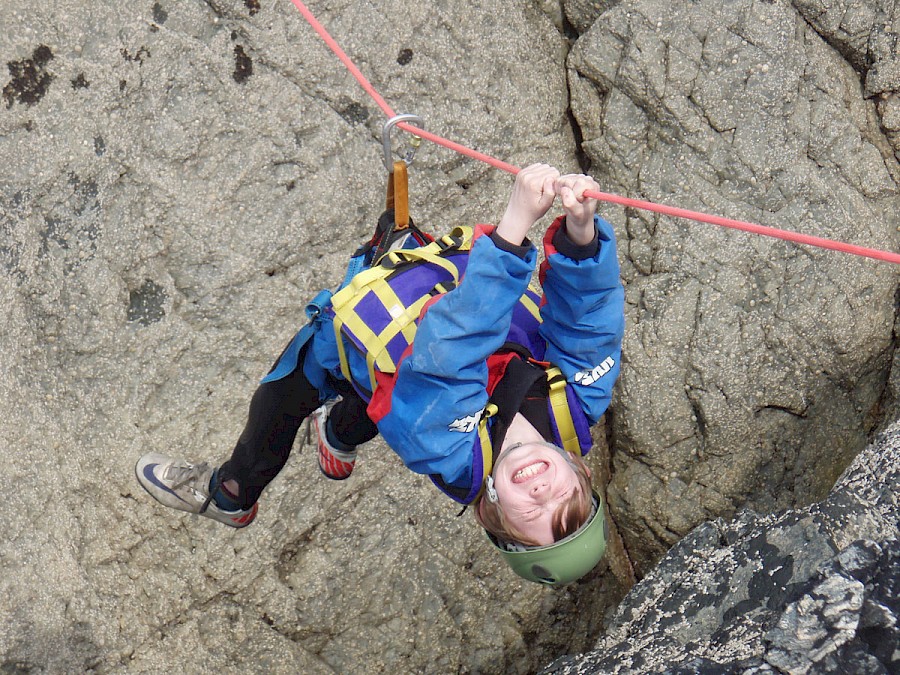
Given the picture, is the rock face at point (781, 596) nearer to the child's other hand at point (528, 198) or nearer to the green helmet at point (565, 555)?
the green helmet at point (565, 555)

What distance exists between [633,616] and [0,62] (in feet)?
11.1

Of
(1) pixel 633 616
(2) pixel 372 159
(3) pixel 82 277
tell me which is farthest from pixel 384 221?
(1) pixel 633 616

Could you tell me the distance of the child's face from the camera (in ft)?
9.55

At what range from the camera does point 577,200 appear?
8.20 ft

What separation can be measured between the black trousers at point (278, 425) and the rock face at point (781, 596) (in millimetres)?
1265

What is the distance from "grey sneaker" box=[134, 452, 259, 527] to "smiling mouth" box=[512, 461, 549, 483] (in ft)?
4.95

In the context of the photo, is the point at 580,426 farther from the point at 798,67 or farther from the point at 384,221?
the point at 798,67

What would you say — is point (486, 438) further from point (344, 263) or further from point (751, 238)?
point (751, 238)

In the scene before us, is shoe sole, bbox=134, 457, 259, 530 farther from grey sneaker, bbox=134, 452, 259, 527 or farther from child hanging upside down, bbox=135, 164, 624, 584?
child hanging upside down, bbox=135, 164, 624, 584

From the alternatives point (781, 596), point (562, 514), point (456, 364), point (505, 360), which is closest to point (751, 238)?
point (781, 596)

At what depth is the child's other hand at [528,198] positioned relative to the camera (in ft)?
8.34

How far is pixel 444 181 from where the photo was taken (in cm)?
461

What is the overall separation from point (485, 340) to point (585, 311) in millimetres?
381

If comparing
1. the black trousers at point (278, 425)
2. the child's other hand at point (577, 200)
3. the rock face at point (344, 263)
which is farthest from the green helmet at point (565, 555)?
the rock face at point (344, 263)
